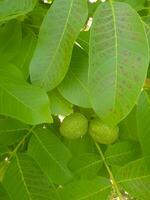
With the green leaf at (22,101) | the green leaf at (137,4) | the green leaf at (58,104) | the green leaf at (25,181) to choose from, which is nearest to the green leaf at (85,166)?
the green leaf at (25,181)

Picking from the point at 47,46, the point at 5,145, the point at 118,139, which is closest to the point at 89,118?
the point at 118,139

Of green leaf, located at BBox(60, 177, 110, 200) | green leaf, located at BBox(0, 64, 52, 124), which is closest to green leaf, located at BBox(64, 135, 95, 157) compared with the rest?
green leaf, located at BBox(60, 177, 110, 200)

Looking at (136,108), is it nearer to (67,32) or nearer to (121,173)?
(121,173)

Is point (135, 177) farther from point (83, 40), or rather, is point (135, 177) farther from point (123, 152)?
point (83, 40)

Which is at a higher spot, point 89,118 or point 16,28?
point 16,28

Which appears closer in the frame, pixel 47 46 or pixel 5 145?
pixel 47 46

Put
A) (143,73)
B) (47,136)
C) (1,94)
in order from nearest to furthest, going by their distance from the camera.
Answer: (143,73)
(1,94)
(47,136)

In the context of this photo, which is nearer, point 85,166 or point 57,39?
point 57,39

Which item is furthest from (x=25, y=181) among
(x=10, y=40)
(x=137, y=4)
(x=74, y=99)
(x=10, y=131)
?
(x=137, y=4)
